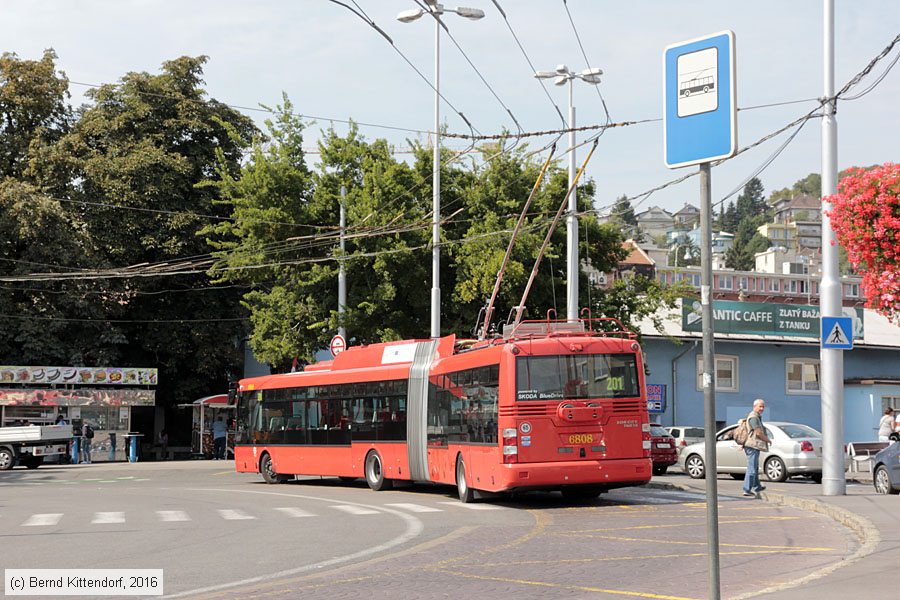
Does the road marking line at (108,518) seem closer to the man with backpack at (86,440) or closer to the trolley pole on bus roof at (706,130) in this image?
the trolley pole on bus roof at (706,130)

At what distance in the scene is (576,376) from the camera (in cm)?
1983

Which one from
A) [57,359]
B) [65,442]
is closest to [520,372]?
[65,442]

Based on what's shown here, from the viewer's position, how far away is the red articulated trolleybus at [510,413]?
19438 millimetres

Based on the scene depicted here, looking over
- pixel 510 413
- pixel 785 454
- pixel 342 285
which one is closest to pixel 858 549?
pixel 510 413

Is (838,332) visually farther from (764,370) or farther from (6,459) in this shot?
(764,370)

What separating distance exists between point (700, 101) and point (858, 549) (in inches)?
293

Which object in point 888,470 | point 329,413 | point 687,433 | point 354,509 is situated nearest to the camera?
point 354,509

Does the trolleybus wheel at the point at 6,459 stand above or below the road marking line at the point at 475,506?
below

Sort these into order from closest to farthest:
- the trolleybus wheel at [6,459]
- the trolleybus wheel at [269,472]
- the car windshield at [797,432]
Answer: the car windshield at [797,432], the trolleybus wheel at [269,472], the trolleybus wheel at [6,459]

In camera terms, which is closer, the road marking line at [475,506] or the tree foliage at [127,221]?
the road marking line at [475,506]

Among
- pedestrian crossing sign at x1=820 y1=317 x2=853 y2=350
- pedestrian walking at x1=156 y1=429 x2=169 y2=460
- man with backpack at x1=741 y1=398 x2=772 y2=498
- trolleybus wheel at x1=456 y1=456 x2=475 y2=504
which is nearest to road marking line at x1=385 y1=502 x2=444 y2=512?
trolleybus wheel at x1=456 y1=456 x2=475 y2=504

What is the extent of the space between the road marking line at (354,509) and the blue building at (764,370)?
28.5 meters

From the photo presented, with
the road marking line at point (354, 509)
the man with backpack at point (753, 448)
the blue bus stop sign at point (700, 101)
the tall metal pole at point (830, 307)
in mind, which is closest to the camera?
the blue bus stop sign at point (700, 101)

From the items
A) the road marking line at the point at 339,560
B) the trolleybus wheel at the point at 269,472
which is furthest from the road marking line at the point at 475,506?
the trolleybus wheel at the point at 269,472
